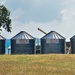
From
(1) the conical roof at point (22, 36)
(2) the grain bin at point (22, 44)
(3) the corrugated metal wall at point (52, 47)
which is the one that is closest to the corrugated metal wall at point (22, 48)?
(2) the grain bin at point (22, 44)

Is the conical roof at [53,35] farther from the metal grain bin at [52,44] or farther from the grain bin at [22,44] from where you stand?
the grain bin at [22,44]

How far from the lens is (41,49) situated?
200ft

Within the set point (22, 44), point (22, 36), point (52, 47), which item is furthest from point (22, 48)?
point (52, 47)

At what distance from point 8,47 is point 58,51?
9.42 m

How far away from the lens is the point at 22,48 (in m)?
60.1

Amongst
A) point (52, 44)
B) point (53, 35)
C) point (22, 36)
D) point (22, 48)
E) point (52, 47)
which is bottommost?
point (22, 48)

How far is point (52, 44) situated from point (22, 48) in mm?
5461

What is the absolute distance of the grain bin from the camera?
60000 millimetres

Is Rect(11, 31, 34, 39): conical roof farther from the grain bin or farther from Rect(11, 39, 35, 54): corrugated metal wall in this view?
Rect(11, 39, 35, 54): corrugated metal wall

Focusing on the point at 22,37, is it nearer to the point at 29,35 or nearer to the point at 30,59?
the point at 29,35

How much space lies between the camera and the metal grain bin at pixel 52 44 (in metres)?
60.4

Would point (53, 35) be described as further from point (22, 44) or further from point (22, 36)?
point (22, 44)

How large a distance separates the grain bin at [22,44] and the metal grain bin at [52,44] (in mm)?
2009

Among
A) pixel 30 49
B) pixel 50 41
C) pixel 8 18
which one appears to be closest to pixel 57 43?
pixel 50 41
